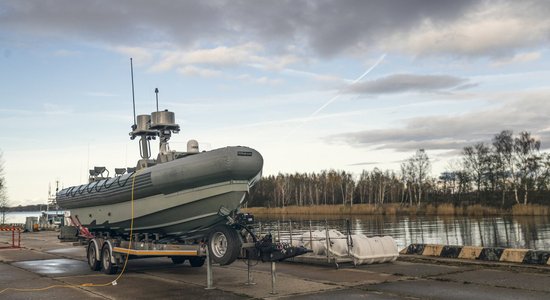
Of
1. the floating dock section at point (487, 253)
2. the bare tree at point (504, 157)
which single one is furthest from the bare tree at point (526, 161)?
the floating dock section at point (487, 253)

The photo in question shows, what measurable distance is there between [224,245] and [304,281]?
215 cm

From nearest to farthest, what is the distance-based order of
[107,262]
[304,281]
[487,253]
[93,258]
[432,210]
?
[304,281] → [487,253] → [107,262] → [93,258] → [432,210]

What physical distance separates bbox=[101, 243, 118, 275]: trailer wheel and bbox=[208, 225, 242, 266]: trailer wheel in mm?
3947

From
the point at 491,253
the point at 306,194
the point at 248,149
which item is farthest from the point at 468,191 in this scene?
the point at 248,149

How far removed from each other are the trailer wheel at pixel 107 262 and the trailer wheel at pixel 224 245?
3947 mm

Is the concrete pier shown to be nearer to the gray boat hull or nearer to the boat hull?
the boat hull

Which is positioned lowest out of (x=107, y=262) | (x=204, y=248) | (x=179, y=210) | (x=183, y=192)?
(x=107, y=262)

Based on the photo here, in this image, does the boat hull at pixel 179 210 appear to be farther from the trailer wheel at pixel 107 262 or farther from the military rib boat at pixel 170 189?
the trailer wheel at pixel 107 262

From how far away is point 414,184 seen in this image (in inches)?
3408

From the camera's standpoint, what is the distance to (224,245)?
1109 centimetres

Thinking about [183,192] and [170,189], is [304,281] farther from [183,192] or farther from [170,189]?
Result: [170,189]

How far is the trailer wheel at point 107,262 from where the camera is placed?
45.2ft

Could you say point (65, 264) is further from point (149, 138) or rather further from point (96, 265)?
point (149, 138)

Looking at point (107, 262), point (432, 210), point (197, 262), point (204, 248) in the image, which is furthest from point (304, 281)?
point (432, 210)
